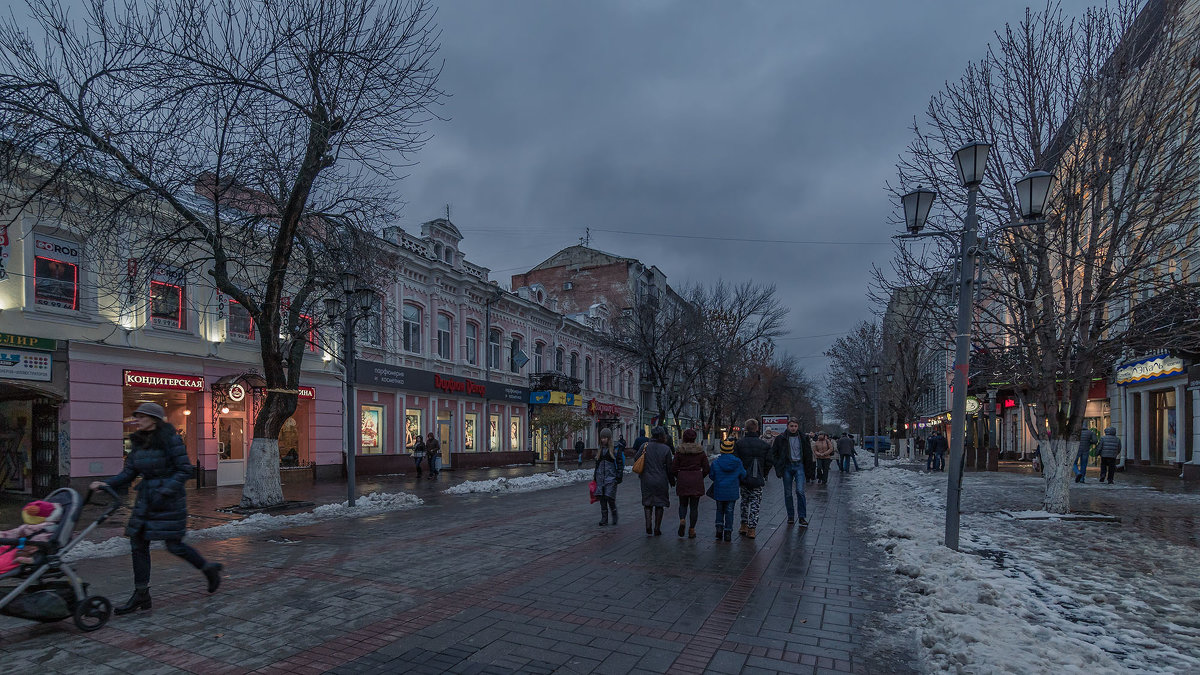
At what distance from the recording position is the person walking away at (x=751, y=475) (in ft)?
32.8

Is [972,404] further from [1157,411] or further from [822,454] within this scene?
[822,454]

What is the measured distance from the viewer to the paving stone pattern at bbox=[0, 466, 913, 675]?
4.73 m

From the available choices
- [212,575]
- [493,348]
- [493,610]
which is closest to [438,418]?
[493,348]

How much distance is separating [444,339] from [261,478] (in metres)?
16.7

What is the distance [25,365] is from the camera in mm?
14305

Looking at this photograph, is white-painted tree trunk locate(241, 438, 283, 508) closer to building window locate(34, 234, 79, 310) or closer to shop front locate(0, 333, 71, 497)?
shop front locate(0, 333, 71, 497)

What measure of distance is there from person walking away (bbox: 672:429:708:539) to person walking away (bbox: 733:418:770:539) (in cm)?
61

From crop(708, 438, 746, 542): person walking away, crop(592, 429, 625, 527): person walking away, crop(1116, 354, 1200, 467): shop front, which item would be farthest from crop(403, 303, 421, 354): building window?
crop(1116, 354, 1200, 467): shop front

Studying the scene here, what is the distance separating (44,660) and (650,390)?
5210 cm

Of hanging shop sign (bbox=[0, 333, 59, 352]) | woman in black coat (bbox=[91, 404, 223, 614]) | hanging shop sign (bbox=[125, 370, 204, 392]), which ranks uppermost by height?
hanging shop sign (bbox=[0, 333, 59, 352])

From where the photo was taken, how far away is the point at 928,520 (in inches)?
448

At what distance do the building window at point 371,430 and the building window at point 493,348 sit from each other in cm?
805

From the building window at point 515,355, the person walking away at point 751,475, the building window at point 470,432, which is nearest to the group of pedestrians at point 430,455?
the building window at point 470,432

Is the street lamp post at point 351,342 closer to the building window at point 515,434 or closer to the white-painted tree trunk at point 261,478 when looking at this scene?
the white-painted tree trunk at point 261,478
